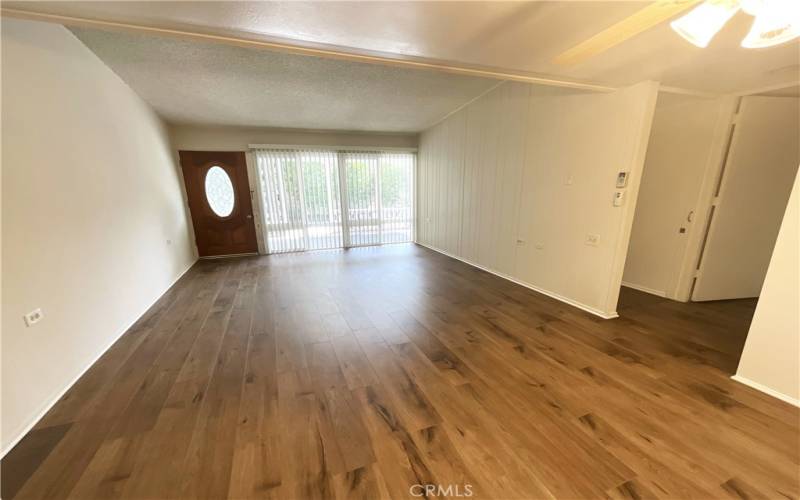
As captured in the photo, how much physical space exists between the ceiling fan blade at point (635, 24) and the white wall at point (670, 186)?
2228 mm

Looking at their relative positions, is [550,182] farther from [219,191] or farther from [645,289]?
[219,191]

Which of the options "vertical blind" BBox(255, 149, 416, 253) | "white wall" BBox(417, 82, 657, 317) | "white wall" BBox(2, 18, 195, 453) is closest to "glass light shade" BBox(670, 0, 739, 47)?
"white wall" BBox(417, 82, 657, 317)

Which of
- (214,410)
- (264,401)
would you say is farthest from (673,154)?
(214,410)

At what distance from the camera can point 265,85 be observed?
3344 mm

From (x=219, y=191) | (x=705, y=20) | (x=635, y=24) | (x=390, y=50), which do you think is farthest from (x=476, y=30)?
(x=219, y=191)

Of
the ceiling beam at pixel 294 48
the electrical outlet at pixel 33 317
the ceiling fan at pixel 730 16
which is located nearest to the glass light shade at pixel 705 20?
the ceiling fan at pixel 730 16

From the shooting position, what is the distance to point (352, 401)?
A: 1.80 m

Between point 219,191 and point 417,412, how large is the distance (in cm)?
592

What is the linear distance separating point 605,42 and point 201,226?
6.66 m

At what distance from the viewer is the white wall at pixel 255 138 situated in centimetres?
521

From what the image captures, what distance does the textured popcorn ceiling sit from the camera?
2590mm

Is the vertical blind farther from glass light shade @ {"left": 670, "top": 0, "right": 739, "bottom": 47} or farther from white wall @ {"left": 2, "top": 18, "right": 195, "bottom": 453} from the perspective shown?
glass light shade @ {"left": 670, "top": 0, "right": 739, "bottom": 47}

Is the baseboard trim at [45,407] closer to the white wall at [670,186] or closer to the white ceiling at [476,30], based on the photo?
the white ceiling at [476,30]

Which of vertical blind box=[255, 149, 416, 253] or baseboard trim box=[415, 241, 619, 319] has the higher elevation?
vertical blind box=[255, 149, 416, 253]
